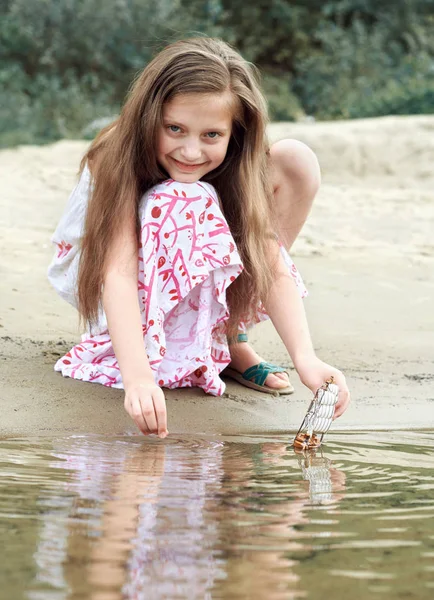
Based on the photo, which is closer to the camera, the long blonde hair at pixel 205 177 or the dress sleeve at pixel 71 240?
the long blonde hair at pixel 205 177

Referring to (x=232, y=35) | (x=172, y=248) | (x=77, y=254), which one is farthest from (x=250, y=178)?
(x=232, y=35)

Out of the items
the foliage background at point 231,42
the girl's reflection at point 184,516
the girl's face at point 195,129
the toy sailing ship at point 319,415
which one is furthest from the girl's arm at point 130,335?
the foliage background at point 231,42

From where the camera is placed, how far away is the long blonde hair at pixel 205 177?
2812mm

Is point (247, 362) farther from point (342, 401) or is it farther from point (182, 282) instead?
point (342, 401)

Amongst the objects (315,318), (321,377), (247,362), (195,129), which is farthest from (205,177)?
(315,318)

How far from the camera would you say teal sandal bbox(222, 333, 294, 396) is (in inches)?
128

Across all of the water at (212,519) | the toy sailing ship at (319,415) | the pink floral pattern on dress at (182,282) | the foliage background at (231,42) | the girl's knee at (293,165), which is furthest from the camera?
the foliage background at (231,42)

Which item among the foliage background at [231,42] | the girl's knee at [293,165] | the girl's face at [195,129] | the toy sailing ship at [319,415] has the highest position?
the girl's face at [195,129]

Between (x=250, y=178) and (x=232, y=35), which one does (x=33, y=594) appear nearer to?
(x=250, y=178)

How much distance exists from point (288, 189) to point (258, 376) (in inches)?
22.2

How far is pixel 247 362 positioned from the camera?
10.8ft

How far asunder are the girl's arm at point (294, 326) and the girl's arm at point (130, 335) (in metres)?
0.41

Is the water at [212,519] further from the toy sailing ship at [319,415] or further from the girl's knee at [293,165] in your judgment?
the girl's knee at [293,165]

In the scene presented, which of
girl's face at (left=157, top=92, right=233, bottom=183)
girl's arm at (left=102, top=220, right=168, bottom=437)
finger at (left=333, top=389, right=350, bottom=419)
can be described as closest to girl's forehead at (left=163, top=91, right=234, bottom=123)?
girl's face at (left=157, top=92, right=233, bottom=183)
